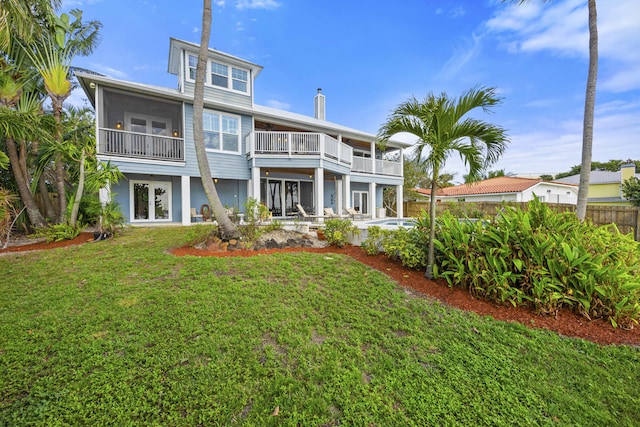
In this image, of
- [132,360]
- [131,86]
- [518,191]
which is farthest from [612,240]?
[518,191]

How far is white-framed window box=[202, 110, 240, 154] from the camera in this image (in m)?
11.8

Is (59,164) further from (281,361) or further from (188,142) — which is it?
(281,361)

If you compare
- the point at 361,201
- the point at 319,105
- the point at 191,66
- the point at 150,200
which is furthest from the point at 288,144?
the point at 361,201

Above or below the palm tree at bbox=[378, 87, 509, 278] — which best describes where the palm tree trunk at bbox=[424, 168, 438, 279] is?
below

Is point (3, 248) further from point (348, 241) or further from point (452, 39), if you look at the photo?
point (452, 39)

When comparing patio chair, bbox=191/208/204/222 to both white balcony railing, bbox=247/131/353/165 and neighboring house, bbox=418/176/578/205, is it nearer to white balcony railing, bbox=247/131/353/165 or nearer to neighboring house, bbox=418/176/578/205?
white balcony railing, bbox=247/131/353/165

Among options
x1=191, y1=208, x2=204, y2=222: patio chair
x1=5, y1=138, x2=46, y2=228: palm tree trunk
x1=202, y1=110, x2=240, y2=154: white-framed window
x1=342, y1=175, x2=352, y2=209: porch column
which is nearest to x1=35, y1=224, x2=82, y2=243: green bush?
x1=5, y1=138, x2=46, y2=228: palm tree trunk

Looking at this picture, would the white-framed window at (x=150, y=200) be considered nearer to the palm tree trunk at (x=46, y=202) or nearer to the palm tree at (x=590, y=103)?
the palm tree trunk at (x=46, y=202)

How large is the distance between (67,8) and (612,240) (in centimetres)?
1626

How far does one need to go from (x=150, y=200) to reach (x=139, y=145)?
103 inches

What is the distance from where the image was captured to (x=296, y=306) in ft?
12.0

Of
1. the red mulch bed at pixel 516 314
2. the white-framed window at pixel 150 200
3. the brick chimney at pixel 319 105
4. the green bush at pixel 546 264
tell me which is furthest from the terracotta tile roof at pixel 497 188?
the white-framed window at pixel 150 200

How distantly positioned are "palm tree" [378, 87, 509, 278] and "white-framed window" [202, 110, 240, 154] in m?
9.64

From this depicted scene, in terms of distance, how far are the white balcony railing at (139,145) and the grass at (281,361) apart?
7.64 m
